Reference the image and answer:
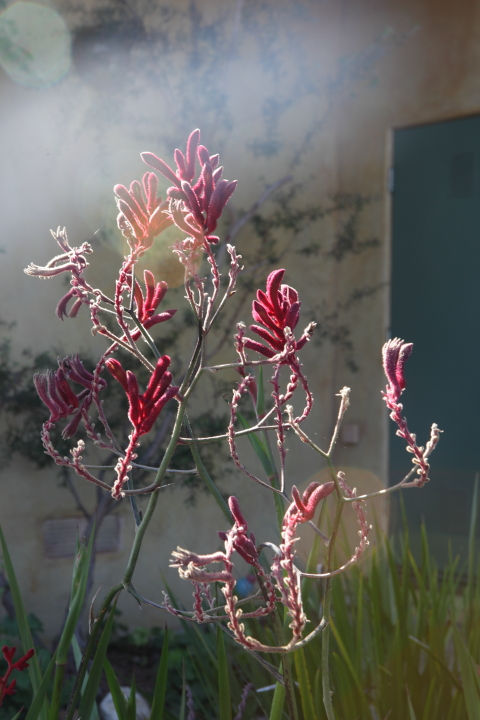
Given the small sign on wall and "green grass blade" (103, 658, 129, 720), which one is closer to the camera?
"green grass blade" (103, 658, 129, 720)

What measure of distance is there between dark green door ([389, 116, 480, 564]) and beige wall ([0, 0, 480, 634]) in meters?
0.13

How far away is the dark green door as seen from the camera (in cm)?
371

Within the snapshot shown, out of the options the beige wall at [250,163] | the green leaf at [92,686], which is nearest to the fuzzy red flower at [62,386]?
the green leaf at [92,686]

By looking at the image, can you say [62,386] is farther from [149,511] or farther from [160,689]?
[160,689]

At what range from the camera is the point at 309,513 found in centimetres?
54

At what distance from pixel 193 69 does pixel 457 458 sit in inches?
102

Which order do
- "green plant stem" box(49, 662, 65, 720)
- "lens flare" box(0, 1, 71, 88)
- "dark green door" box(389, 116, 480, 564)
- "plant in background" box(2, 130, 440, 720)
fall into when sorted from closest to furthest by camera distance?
"plant in background" box(2, 130, 440, 720) → "green plant stem" box(49, 662, 65, 720) → "lens flare" box(0, 1, 71, 88) → "dark green door" box(389, 116, 480, 564)

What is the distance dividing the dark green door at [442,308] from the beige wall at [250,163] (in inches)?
5.2

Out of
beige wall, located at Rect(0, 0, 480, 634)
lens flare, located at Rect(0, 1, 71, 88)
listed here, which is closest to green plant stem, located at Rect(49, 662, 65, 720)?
beige wall, located at Rect(0, 0, 480, 634)

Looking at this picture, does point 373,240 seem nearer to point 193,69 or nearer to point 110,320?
point 193,69

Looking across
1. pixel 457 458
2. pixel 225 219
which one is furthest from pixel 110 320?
pixel 457 458

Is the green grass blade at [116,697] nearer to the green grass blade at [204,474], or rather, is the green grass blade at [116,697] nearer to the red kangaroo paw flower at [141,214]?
the green grass blade at [204,474]

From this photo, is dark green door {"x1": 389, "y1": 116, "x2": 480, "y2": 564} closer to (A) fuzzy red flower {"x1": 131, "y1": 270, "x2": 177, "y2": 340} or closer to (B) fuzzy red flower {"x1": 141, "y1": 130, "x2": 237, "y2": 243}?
(A) fuzzy red flower {"x1": 131, "y1": 270, "x2": 177, "y2": 340}

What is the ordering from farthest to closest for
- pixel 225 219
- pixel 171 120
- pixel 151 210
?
pixel 225 219, pixel 171 120, pixel 151 210
